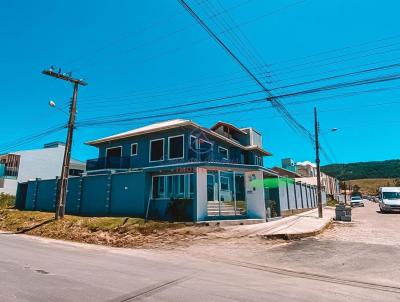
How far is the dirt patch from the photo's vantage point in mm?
15549

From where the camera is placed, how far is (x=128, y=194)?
2205cm

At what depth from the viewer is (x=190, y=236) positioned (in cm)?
1592

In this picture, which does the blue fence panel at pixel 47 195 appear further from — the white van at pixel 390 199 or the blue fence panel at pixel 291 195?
the white van at pixel 390 199

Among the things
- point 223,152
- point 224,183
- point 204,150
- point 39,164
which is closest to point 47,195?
point 204,150

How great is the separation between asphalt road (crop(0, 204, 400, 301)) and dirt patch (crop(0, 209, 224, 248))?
2110mm

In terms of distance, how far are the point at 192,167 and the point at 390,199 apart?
2230cm

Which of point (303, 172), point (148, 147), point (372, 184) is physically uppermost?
point (372, 184)

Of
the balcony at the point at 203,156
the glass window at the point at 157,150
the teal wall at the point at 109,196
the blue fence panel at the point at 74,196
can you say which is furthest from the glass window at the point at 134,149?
the balcony at the point at 203,156

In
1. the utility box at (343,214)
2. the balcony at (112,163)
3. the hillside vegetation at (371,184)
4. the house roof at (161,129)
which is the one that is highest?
the hillside vegetation at (371,184)

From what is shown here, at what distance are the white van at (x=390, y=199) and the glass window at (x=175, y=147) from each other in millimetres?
20609

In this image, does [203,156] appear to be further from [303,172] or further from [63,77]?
[303,172]

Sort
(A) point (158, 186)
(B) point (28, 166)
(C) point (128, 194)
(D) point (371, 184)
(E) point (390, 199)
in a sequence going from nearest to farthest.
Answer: (A) point (158, 186) < (C) point (128, 194) < (E) point (390, 199) < (B) point (28, 166) < (D) point (371, 184)

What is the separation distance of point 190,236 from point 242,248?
11.9ft

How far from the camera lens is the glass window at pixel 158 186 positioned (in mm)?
21531
